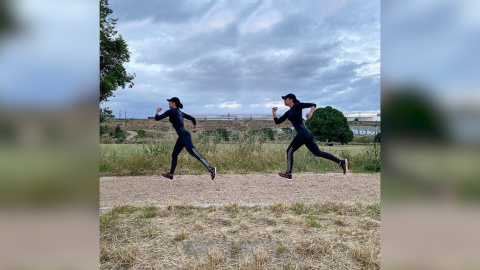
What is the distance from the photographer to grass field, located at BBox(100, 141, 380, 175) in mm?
9070

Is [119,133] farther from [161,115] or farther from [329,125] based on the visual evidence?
[329,125]

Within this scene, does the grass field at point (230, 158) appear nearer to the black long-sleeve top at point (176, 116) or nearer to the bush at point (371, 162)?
the bush at point (371, 162)

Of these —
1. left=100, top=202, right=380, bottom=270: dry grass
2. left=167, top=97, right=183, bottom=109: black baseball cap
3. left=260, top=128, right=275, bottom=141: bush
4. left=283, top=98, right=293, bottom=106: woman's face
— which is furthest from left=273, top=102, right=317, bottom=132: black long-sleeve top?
left=260, top=128, right=275, bottom=141: bush

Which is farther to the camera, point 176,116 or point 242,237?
point 176,116

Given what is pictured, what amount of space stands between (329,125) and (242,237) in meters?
4.26

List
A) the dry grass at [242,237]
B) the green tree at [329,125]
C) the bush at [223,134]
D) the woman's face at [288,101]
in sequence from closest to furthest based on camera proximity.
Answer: the dry grass at [242,237], the woman's face at [288,101], the green tree at [329,125], the bush at [223,134]

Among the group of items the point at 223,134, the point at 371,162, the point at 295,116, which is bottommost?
the point at 371,162

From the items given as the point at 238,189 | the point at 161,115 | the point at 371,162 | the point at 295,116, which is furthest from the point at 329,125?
the point at 161,115

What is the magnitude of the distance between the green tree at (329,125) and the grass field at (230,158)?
0.99m

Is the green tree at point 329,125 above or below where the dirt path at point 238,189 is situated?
above

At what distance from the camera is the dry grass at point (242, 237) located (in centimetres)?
355

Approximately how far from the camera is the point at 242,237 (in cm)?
429

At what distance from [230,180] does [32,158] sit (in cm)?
718

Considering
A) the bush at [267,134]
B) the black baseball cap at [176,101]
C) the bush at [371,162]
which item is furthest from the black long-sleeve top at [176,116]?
the bush at [371,162]
